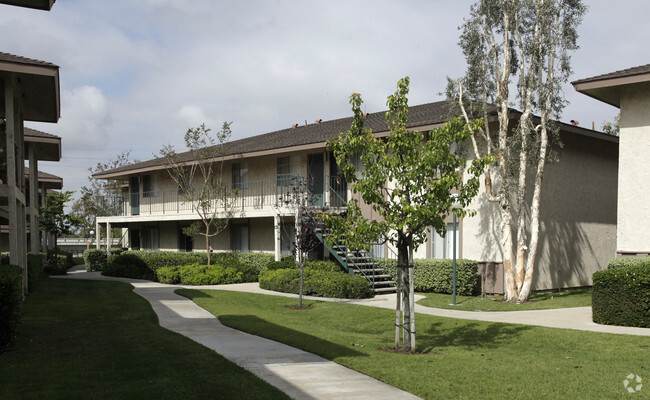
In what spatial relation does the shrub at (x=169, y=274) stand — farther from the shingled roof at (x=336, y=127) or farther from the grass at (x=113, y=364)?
the grass at (x=113, y=364)

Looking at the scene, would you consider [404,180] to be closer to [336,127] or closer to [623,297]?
[623,297]

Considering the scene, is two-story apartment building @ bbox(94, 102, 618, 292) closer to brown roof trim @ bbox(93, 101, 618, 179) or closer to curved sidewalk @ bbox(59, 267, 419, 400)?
brown roof trim @ bbox(93, 101, 618, 179)

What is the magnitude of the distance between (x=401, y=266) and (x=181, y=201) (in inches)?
900

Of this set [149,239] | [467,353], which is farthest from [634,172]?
[149,239]

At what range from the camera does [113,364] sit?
803 centimetres

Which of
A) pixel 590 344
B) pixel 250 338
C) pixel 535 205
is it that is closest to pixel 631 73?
pixel 535 205

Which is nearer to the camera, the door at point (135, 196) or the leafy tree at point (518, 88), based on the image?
the leafy tree at point (518, 88)

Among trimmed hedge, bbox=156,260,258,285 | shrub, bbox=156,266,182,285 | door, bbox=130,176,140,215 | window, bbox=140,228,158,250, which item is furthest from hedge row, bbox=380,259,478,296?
door, bbox=130,176,140,215

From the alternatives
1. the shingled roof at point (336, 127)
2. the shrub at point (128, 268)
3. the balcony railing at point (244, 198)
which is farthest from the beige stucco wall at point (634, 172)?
the shrub at point (128, 268)

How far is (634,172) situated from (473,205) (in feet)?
16.7

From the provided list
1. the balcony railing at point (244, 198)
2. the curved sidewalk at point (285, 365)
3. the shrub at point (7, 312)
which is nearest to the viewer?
the curved sidewalk at point (285, 365)

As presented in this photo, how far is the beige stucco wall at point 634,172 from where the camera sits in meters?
15.2

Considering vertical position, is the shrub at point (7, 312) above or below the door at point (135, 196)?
below

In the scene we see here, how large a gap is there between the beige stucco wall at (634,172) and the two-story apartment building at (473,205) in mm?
3097
